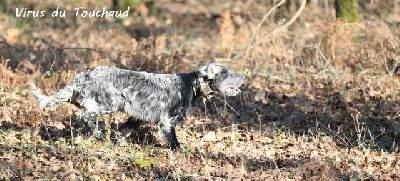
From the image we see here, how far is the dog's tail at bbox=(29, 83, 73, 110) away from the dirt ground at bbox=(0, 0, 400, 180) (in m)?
0.52

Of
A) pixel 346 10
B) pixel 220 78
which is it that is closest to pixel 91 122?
pixel 220 78

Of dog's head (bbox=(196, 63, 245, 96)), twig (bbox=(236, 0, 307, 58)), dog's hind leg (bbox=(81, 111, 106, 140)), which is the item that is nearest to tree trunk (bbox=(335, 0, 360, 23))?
twig (bbox=(236, 0, 307, 58))

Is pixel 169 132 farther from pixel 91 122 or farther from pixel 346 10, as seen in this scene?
pixel 346 10

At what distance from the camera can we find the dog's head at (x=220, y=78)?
28.7 ft

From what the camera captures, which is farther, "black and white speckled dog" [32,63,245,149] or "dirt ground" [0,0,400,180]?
"black and white speckled dog" [32,63,245,149]

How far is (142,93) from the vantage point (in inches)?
336

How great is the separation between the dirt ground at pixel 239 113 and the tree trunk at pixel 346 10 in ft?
1.52

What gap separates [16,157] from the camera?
295 inches

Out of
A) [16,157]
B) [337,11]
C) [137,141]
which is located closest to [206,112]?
[137,141]

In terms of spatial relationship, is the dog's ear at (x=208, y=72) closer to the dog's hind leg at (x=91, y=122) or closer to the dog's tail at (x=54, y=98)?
the dog's hind leg at (x=91, y=122)

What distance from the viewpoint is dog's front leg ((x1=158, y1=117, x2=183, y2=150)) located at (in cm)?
848

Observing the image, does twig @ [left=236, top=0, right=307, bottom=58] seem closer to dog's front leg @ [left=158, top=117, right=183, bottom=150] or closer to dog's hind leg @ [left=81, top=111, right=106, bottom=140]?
dog's front leg @ [left=158, top=117, right=183, bottom=150]

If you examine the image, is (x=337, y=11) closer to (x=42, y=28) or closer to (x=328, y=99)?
(x=328, y=99)

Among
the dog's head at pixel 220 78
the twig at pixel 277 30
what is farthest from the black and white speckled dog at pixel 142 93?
the twig at pixel 277 30
